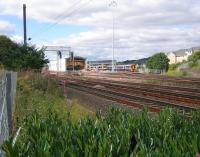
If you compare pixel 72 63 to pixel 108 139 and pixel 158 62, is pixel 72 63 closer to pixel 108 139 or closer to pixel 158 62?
pixel 158 62

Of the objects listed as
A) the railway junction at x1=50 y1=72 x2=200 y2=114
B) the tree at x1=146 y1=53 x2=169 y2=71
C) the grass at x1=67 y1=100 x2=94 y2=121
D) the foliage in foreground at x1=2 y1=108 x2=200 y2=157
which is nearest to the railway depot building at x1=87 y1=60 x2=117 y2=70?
the tree at x1=146 y1=53 x2=169 y2=71

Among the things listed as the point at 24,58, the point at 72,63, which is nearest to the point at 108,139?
the point at 24,58

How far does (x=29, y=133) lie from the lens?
5.88 m

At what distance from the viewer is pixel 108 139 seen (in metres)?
4.87

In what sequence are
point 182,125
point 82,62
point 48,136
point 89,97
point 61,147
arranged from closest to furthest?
point 61,147 → point 48,136 → point 182,125 → point 89,97 → point 82,62

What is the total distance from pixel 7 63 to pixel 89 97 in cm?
2208

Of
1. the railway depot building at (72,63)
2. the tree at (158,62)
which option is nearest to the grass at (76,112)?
the railway depot building at (72,63)

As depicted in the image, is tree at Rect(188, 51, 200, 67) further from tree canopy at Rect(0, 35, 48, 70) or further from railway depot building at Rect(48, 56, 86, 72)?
tree canopy at Rect(0, 35, 48, 70)

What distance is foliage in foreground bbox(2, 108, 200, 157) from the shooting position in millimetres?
4430

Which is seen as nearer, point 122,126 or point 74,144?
point 74,144

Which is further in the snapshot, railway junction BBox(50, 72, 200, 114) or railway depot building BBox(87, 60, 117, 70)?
railway depot building BBox(87, 60, 117, 70)

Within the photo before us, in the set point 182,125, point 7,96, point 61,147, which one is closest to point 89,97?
point 7,96

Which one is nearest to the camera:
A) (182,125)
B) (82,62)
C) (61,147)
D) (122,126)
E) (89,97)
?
(61,147)

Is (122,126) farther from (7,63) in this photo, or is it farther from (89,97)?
(7,63)
